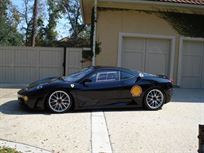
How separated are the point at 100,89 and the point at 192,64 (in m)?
8.04

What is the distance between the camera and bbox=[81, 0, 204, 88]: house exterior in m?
16.9

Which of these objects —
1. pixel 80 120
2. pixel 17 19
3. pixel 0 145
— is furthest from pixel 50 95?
pixel 17 19

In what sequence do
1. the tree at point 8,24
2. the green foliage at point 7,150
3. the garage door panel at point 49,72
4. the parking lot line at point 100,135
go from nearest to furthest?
the green foliage at point 7,150, the parking lot line at point 100,135, the garage door panel at point 49,72, the tree at point 8,24

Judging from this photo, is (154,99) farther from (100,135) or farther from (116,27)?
(116,27)

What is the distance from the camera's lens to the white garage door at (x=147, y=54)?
17.2 metres

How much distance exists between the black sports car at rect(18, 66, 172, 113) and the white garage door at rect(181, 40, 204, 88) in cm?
643

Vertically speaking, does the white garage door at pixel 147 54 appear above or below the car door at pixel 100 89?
above

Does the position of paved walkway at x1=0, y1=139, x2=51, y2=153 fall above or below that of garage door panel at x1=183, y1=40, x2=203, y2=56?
below

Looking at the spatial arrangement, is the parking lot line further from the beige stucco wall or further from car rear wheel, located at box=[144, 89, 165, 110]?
the beige stucco wall

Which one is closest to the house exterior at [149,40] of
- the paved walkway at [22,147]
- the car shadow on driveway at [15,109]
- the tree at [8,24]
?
the car shadow on driveway at [15,109]

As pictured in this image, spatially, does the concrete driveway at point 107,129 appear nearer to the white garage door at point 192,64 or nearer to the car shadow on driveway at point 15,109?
the car shadow on driveway at point 15,109

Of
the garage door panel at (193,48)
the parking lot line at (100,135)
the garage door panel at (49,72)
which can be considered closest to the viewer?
the parking lot line at (100,135)

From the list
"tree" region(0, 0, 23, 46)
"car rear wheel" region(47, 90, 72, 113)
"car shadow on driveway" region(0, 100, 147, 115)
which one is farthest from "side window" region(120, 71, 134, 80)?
"tree" region(0, 0, 23, 46)

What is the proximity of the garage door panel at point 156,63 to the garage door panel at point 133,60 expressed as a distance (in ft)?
1.02
